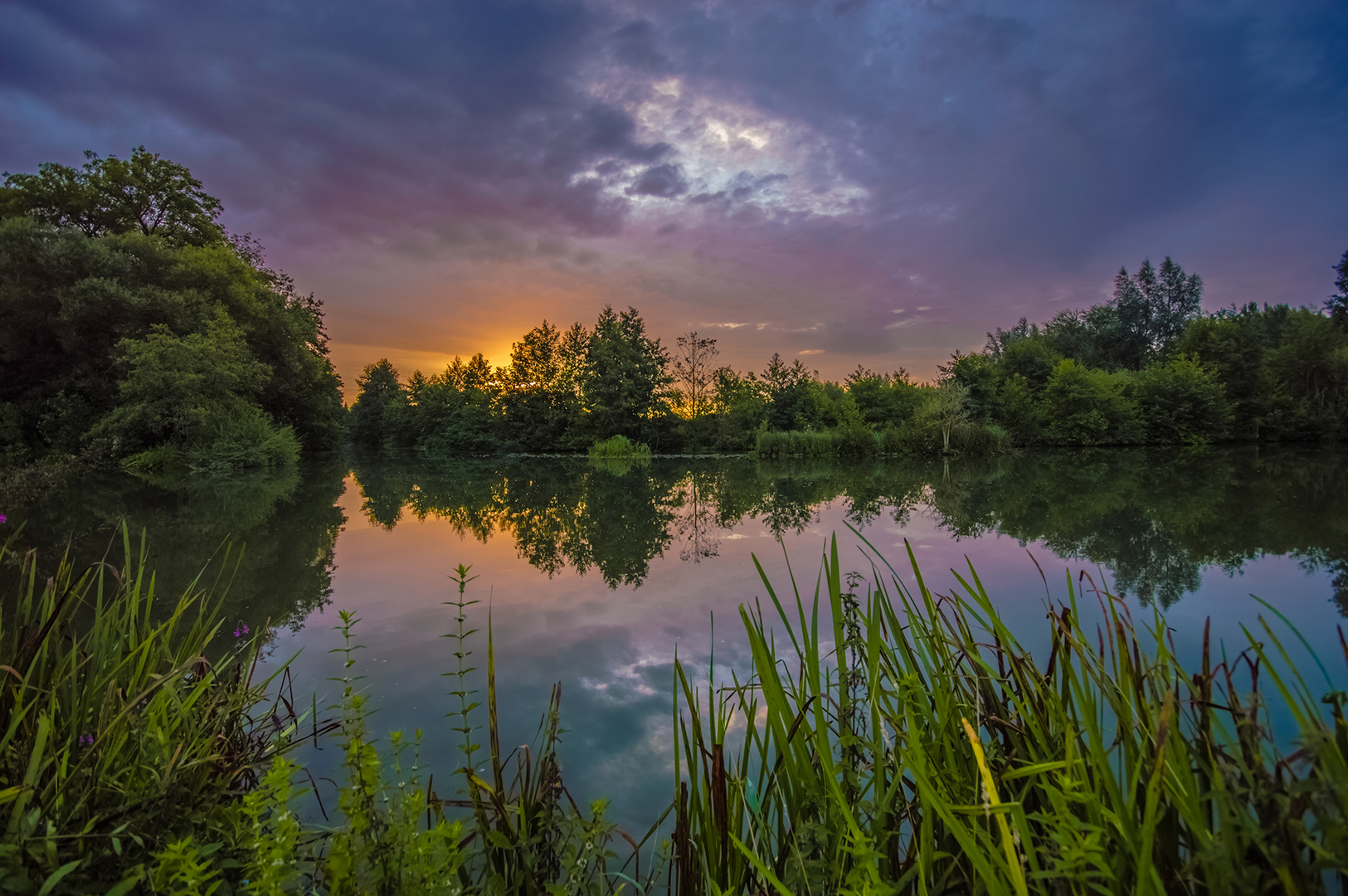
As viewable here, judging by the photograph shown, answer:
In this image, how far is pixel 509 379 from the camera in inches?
1337

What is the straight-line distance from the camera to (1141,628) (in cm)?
281

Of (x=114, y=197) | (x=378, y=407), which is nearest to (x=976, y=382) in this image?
(x=114, y=197)

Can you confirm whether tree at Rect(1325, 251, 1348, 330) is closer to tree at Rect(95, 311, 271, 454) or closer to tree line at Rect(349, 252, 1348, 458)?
tree line at Rect(349, 252, 1348, 458)

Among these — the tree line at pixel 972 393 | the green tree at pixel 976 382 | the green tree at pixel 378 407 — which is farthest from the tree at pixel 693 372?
the green tree at pixel 378 407

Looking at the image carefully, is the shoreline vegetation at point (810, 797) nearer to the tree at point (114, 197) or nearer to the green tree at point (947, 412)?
the green tree at point (947, 412)

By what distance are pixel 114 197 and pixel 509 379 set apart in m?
17.6

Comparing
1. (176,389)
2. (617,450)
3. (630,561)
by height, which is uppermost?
(176,389)

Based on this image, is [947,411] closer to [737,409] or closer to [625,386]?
[737,409]

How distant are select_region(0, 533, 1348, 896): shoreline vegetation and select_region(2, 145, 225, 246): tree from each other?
79.0ft

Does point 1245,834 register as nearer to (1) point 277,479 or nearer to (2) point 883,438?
(1) point 277,479

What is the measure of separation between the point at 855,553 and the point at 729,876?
12.7ft

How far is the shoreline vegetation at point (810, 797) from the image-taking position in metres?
0.71

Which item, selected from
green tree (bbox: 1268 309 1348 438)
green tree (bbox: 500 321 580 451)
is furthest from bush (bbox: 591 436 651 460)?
green tree (bbox: 1268 309 1348 438)

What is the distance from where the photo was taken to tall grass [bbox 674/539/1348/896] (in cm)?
64
